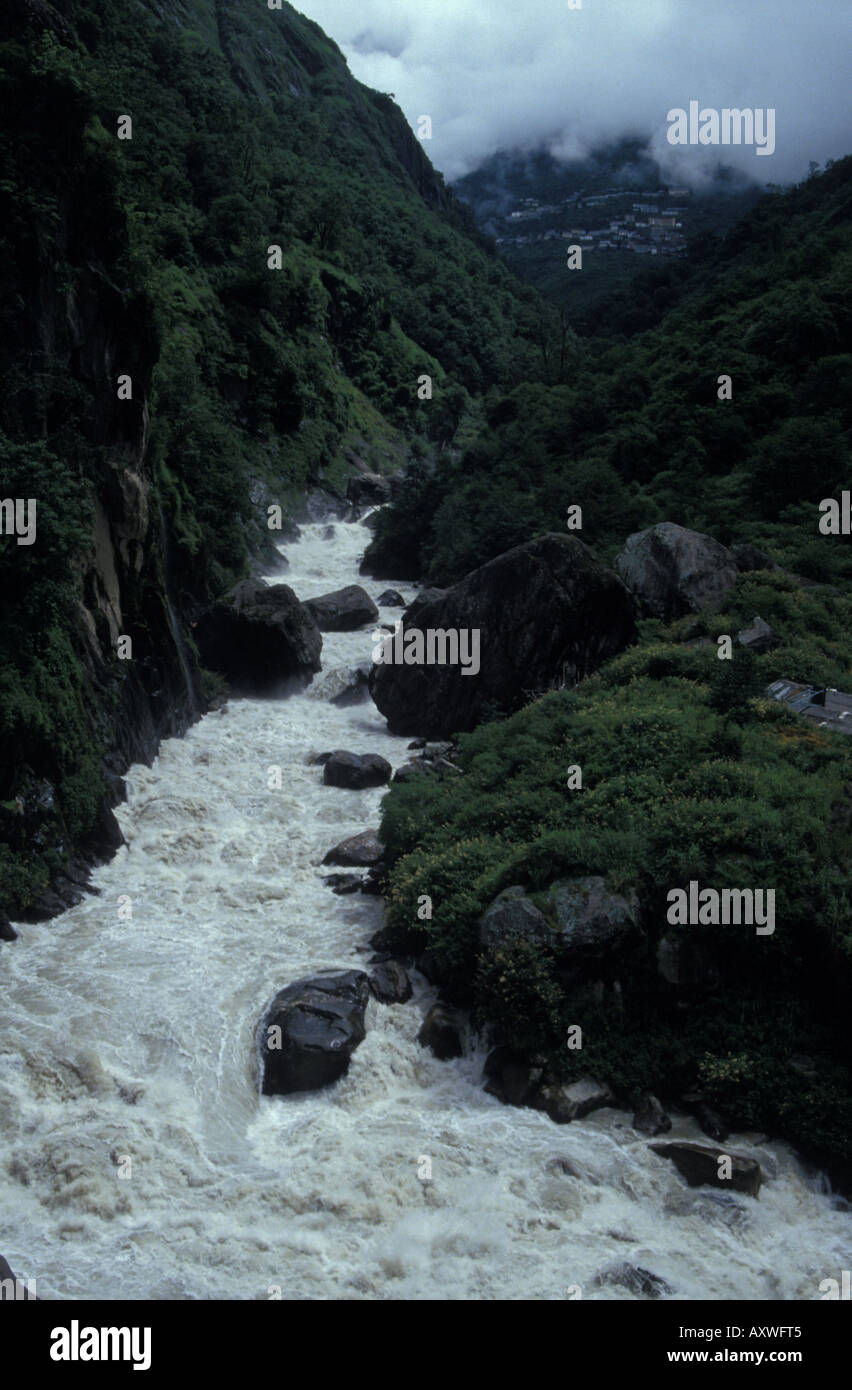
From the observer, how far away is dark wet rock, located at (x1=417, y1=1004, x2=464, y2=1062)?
16.9 m

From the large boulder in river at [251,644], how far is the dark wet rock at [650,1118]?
78.2 feet

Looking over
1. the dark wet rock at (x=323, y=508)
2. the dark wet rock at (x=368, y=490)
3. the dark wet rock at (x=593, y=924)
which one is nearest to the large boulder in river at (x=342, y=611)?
the dark wet rock at (x=323, y=508)

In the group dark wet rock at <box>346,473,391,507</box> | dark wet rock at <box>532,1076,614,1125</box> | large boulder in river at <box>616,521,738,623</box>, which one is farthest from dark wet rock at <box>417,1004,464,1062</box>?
dark wet rock at <box>346,473,391,507</box>

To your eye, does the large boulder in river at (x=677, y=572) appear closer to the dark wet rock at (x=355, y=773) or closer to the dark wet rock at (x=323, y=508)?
the dark wet rock at (x=355, y=773)

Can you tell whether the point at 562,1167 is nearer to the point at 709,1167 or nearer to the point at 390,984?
the point at 709,1167

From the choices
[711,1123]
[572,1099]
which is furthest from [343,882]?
[711,1123]

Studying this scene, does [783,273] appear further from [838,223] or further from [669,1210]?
[669,1210]

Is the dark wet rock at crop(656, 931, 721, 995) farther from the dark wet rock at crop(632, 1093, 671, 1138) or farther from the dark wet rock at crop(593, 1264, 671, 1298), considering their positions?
the dark wet rock at crop(593, 1264, 671, 1298)

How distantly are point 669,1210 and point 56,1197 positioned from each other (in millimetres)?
8478

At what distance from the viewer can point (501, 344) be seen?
4550 inches

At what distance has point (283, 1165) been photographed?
554 inches

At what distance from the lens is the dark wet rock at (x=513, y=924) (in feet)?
54.2
